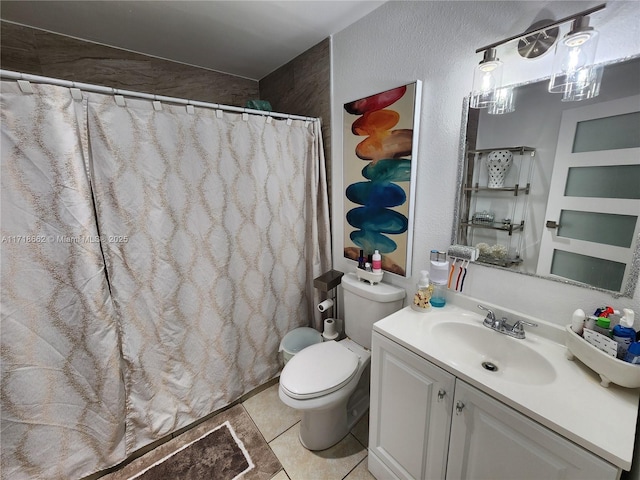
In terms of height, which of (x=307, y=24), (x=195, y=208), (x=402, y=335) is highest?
(x=307, y=24)

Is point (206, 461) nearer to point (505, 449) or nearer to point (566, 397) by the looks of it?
point (505, 449)

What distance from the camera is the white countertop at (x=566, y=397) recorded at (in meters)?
0.63

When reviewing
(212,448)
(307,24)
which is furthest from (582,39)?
(212,448)

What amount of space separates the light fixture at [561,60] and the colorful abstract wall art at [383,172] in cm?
31

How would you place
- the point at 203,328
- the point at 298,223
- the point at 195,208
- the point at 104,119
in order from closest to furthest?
the point at 104,119
the point at 195,208
the point at 203,328
the point at 298,223

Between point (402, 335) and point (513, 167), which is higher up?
point (513, 167)

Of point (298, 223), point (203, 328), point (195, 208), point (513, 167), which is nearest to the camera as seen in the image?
point (513, 167)

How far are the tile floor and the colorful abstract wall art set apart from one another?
3.22 ft

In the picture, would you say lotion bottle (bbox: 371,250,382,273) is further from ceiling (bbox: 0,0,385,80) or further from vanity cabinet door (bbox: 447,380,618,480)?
ceiling (bbox: 0,0,385,80)

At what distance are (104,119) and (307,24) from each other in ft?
3.82

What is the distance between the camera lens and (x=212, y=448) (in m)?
1.45

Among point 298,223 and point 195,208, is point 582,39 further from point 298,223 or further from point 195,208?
point 195,208

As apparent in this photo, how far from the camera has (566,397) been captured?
29.5 inches

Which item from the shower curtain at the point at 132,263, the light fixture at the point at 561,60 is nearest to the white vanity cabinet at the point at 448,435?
the shower curtain at the point at 132,263
